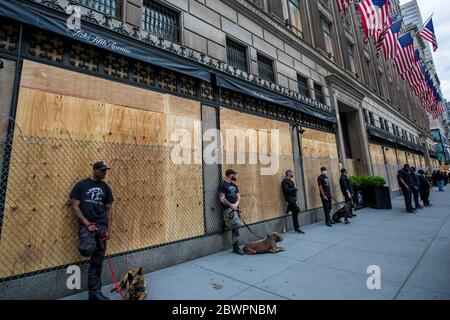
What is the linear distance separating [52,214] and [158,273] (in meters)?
2.21

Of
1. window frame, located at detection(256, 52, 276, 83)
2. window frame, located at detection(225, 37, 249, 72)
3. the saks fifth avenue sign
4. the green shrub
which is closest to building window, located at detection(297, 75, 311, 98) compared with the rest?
window frame, located at detection(256, 52, 276, 83)

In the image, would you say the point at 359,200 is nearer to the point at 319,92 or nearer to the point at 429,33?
the point at 319,92

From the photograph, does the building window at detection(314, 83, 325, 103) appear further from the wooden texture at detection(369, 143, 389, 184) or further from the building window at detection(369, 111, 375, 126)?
the building window at detection(369, 111, 375, 126)

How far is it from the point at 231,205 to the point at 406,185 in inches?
359

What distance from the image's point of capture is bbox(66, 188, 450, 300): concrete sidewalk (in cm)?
342

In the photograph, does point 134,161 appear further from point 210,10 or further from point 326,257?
point 210,10

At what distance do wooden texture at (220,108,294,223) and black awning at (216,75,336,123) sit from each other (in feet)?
2.35

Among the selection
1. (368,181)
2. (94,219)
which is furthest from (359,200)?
(94,219)

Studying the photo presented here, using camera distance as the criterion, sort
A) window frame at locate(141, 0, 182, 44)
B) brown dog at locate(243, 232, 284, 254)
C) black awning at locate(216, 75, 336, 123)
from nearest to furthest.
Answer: brown dog at locate(243, 232, 284, 254)
window frame at locate(141, 0, 182, 44)
black awning at locate(216, 75, 336, 123)

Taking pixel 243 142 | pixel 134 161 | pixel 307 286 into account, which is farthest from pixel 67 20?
pixel 307 286

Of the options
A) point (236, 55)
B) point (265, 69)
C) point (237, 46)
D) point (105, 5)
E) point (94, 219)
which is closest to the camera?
point (94, 219)

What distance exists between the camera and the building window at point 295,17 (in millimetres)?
12055

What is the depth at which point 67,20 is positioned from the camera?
4297 millimetres

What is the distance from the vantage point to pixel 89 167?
428 centimetres
